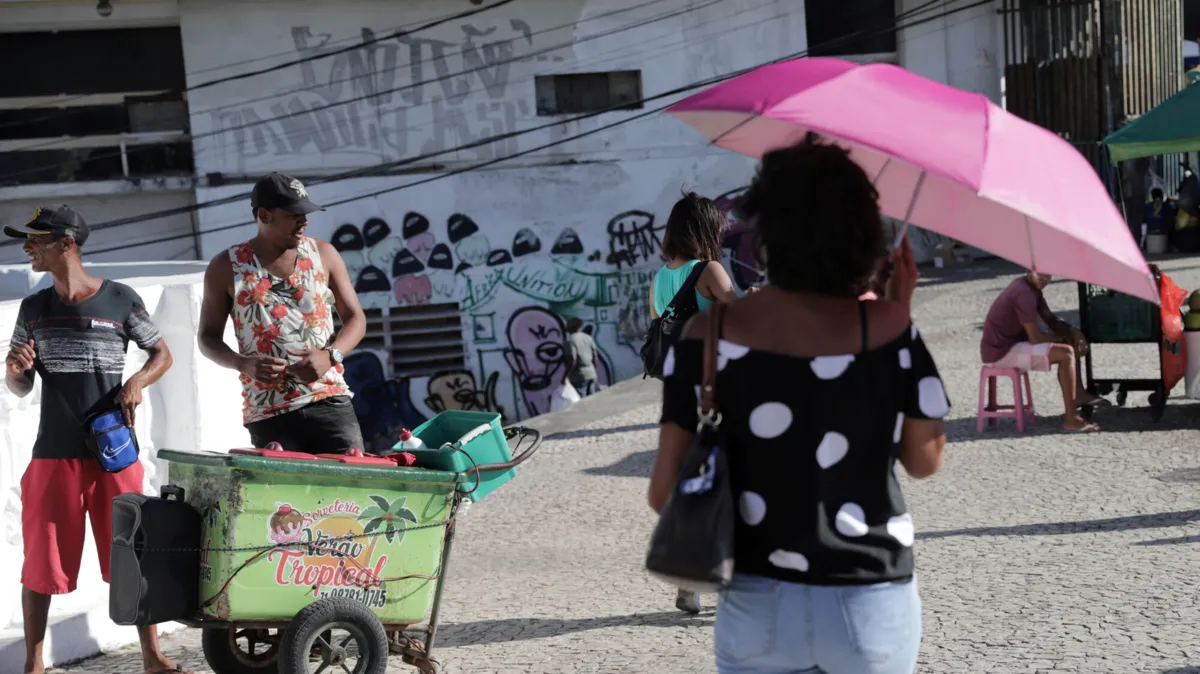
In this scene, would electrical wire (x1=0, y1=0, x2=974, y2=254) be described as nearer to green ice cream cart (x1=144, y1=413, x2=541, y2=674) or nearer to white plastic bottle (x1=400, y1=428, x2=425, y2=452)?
white plastic bottle (x1=400, y1=428, x2=425, y2=452)

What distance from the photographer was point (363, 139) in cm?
2312

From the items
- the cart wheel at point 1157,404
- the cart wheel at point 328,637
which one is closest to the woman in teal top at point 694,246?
the cart wheel at point 328,637

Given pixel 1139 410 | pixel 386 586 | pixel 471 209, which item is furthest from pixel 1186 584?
pixel 471 209

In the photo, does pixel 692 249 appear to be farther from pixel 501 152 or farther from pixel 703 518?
pixel 501 152

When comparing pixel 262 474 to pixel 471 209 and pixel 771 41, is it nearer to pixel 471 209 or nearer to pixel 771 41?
pixel 471 209

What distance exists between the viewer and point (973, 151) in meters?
2.85

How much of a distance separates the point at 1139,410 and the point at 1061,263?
8.29 m

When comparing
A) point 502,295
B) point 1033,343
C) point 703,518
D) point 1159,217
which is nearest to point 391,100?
point 502,295

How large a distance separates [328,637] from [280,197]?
1519 mm

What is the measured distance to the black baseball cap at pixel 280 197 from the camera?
A: 16.1 feet

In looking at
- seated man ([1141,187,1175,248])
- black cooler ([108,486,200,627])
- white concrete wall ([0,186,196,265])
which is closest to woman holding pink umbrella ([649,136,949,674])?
black cooler ([108,486,200,627])

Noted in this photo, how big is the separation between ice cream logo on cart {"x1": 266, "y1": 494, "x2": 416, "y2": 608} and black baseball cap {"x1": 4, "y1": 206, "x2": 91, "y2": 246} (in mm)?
1432

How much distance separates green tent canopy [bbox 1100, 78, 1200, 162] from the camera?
1115 cm

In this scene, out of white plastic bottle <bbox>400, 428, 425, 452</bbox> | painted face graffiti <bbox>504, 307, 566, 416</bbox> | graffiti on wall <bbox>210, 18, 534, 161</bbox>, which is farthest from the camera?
painted face graffiti <bbox>504, 307, 566, 416</bbox>
